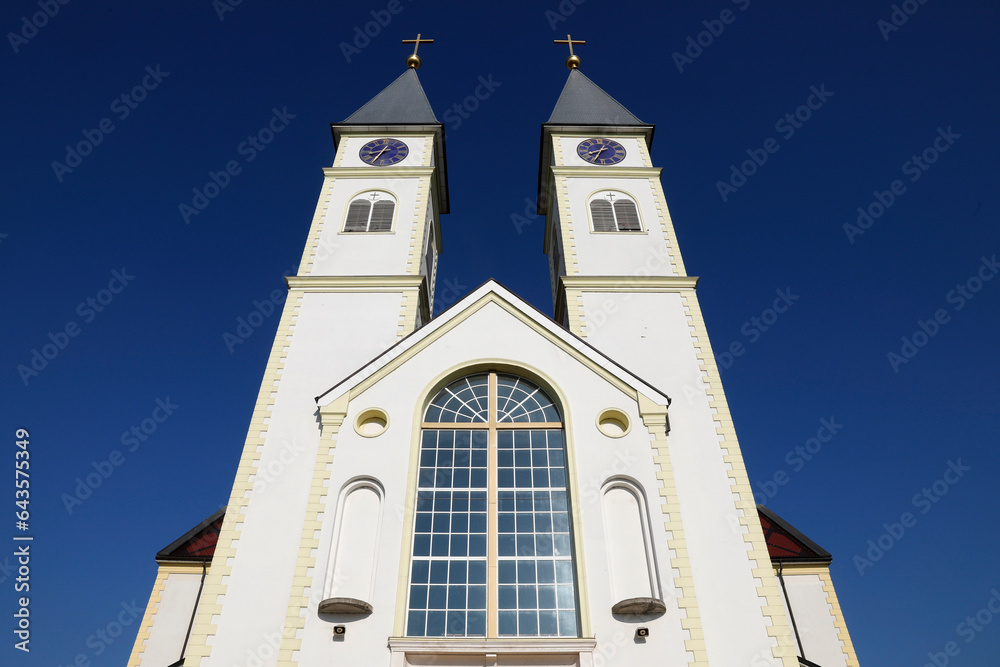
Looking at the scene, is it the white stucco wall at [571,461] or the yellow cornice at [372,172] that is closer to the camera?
the white stucco wall at [571,461]

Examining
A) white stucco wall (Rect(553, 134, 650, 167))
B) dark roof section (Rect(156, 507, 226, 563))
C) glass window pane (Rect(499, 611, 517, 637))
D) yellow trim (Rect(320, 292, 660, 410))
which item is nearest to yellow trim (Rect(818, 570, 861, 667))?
yellow trim (Rect(320, 292, 660, 410))

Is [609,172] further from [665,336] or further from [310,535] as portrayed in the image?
[310,535]

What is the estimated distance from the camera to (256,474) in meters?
16.0

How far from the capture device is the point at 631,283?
21031mm

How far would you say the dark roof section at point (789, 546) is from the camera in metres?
20.0

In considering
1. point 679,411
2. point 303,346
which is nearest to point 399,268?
point 303,346

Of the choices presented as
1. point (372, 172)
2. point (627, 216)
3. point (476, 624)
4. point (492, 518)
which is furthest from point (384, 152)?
point (476, 624)

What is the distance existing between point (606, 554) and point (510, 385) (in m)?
4.76

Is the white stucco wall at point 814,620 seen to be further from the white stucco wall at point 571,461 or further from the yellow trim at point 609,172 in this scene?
the yellow trim at point 609,172

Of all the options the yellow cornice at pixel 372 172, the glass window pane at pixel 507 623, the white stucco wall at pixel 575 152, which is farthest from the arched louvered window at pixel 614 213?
the glass window pane at pixel 507 623

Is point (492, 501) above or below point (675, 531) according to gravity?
Result: above

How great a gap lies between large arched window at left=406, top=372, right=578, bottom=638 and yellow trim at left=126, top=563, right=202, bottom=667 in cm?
812

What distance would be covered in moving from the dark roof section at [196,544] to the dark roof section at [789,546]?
15.4 m

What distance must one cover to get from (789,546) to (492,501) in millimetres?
10801
